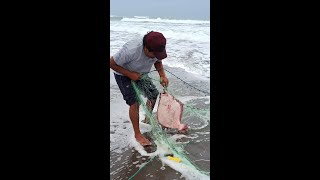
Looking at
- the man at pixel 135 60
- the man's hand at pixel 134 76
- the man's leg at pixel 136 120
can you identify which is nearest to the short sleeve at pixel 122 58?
the man at pixel 135 60

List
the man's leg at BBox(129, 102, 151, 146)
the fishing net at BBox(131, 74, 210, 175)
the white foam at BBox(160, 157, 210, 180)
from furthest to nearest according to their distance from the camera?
1. the man's leg at BBox(129, 102, 151, 146)
2. the fishing net at BBox(131, 74, 210, 175)
3. the white foam at BBox(160, 157, 210, 180)

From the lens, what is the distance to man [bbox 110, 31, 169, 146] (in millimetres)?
3365

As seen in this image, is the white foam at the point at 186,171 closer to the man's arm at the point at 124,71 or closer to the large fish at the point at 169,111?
the large fish at the point at 169,111

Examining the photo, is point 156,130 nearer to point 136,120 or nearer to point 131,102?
point 136,120

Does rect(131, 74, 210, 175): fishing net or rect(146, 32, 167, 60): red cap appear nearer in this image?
rect(146, 32, 167, 60): red cap

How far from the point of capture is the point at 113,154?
11.5 feet

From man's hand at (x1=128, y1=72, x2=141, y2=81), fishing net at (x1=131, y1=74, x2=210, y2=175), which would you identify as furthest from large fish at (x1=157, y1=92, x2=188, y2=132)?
man's hand at (x1=128, y1=72, x2=141, y2=81)

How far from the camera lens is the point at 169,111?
3.80 m

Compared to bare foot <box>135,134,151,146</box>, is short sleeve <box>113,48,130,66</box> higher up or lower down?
higher up

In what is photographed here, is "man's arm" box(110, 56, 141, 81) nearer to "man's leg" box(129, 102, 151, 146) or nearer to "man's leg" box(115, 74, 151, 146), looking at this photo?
"man's leg" box(115, 74, 151, 146)

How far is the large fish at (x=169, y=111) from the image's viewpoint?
12.2 ft
